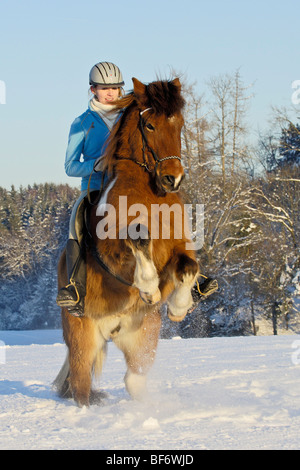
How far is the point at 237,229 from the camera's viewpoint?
102 feet

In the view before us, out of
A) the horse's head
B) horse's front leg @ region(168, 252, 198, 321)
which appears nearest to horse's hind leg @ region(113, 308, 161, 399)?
horse's front leg @ region(168, 252, 198, 321)

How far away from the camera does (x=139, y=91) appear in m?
4.98

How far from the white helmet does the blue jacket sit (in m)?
0.33

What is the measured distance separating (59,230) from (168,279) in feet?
175

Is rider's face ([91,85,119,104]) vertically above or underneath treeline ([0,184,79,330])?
above

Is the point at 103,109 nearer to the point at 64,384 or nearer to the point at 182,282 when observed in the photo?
the point at 182,282

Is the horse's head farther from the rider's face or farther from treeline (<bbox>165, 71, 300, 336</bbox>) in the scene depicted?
treeline (<bbox>165, 71, 300, 336</bbox>)

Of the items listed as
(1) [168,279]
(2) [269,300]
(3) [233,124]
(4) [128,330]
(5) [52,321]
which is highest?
(3) [233,124]

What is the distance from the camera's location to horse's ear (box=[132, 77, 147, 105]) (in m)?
4.95

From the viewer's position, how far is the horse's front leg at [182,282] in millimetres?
4730

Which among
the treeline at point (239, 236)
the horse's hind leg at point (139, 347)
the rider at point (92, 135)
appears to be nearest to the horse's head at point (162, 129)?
the rider at point (92, 135)

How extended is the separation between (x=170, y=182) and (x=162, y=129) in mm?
533

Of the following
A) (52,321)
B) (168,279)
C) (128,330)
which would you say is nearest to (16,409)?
(128,330)
